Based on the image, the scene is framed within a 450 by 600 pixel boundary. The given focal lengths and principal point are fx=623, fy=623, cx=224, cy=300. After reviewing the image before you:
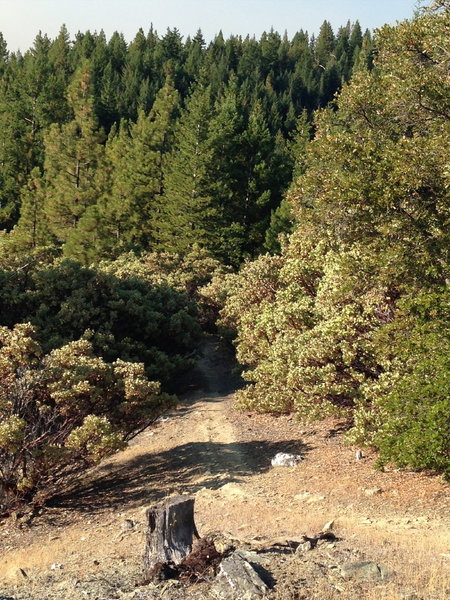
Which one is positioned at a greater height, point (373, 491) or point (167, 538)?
point (167, 538)

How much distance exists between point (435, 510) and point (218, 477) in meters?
5.12

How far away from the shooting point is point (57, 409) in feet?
45.6

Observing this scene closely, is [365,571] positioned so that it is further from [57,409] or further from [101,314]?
[101,314]

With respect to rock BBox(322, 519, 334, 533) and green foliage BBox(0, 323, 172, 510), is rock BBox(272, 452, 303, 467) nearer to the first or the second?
green foliage BBox(0, 323, 172, 510)

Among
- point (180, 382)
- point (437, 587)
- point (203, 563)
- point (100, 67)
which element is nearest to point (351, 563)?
point (437, 587)

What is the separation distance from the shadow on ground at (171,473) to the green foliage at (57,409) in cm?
83

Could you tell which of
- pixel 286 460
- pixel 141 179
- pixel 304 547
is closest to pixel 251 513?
pixel 304 547

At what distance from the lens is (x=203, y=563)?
875 cm

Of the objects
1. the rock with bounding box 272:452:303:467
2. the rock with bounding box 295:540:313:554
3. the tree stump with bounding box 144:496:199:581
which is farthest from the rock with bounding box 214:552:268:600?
the rock with bounding box 272:452:303:467

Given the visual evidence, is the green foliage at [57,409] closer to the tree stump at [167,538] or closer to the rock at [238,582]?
the tree stump at [167,538]

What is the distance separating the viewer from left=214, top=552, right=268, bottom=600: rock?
790cm

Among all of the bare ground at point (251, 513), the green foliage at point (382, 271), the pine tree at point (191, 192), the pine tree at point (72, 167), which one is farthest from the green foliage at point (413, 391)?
the pine tree at point (72, 167)

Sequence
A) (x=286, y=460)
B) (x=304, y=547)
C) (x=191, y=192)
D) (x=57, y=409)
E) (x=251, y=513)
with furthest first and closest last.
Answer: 1. (x=191, y=192)
2. (x=286, y=460)
3. (x=57, y=409)
4. (x=251, y=513)
5. (x=304, y=547)

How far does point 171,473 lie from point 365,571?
7.49m
